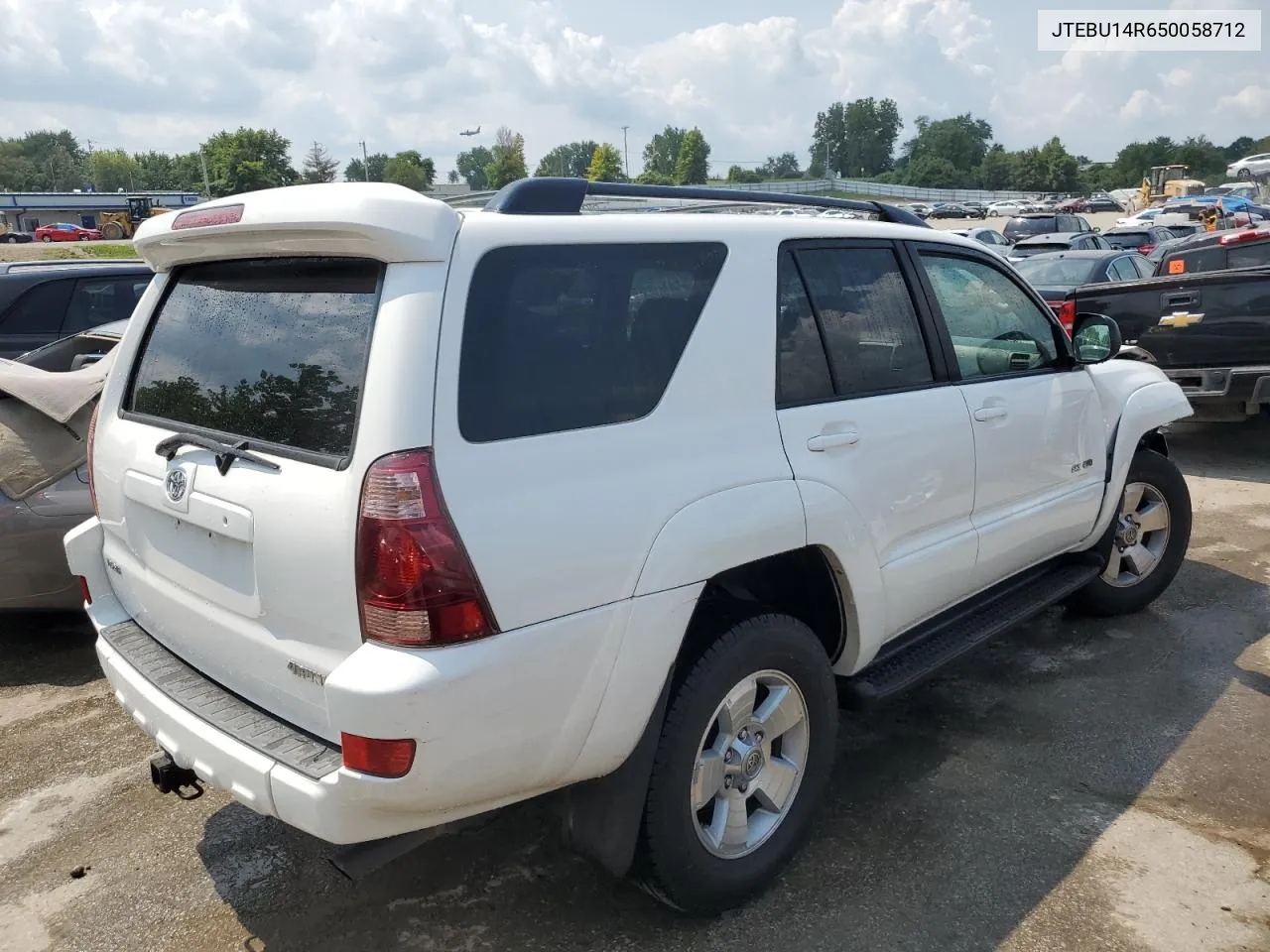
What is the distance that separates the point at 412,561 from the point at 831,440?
1.38 meters

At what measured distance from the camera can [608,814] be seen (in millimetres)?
2455

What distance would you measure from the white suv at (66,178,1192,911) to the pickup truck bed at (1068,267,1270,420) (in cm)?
530

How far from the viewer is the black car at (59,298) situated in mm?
7047

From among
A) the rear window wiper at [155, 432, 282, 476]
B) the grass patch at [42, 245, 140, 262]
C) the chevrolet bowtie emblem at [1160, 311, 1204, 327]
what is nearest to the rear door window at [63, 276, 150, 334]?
the rear window wiper at [155, 432, 282, 476]

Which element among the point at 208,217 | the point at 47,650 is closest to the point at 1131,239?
the point at 47,650

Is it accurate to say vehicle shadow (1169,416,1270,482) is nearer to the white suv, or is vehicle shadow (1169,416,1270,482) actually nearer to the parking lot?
the parking lot

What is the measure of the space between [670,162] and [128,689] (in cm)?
13427

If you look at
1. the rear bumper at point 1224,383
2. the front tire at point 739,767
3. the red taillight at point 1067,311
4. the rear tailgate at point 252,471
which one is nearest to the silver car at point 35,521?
the rear tailgate at point 252,471

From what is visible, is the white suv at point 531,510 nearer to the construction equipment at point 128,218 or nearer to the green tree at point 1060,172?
the construction equipment at point 128,218

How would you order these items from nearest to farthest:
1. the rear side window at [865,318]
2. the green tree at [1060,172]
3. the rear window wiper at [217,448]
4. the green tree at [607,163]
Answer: the rear window wiper at [217,448]
the rear side window at [865,318]
the green tree at [607,163]
the green tree at [1060,172]

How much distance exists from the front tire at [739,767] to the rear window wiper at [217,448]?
3.94 ft

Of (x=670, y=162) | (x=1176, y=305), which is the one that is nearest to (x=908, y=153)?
(x=670, y=162)

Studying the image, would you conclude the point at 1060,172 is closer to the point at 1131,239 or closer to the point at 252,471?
the point at 1131,239

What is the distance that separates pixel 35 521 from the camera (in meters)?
4.44
